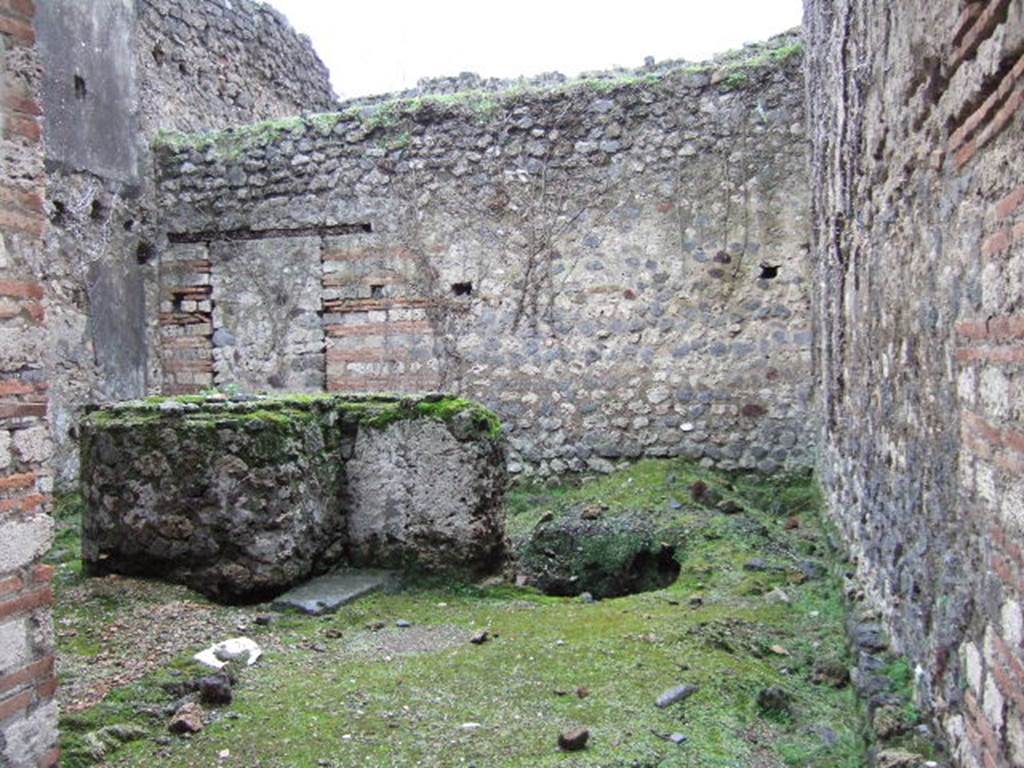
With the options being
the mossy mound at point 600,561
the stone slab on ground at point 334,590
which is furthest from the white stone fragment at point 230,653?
the mossy mound at point 600,561

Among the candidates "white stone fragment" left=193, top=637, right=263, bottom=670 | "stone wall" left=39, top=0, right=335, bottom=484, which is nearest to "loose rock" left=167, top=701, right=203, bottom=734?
"white stone fragment" left=193, top=637, right=263, bottom=670

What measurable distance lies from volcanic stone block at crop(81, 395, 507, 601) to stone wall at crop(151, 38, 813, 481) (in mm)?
2868

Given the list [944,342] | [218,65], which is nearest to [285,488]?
[944,342]

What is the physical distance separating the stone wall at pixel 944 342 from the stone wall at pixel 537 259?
124 inches

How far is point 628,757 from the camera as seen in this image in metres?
2.89

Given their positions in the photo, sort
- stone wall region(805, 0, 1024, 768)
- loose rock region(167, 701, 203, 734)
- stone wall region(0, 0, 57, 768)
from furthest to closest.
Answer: loose rock region(167, 701, 203, 734) < stone wall region(0, 0, 57, 768) < stone wall region(805, 0, 1024, 768)

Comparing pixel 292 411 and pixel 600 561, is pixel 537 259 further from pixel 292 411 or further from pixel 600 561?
pixel 292 411

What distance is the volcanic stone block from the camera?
4629 mm

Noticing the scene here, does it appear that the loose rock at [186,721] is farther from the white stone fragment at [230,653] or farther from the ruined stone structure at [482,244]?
the ruined stone structure at [482,244]

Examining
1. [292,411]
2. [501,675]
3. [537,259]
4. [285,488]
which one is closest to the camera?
[501,675]

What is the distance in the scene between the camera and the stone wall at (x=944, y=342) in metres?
2.06

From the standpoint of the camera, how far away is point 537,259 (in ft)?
26.7

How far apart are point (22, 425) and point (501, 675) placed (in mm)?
1979

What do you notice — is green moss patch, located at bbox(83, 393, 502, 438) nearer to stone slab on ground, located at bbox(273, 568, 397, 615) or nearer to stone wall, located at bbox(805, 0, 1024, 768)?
→ stone slab on ground, located at bbox(273, 568, 397, 615)
